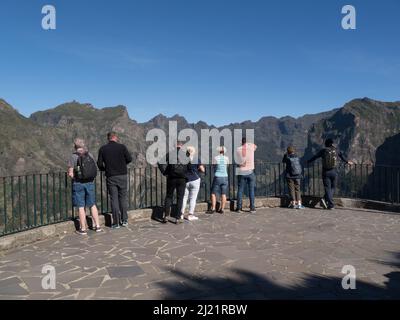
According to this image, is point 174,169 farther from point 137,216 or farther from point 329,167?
point 329,167

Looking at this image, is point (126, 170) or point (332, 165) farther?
point (332, 165)

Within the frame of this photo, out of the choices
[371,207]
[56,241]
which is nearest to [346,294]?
[56,241]

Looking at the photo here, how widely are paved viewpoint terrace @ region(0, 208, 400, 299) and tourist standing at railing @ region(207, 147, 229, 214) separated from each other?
134 centimetres

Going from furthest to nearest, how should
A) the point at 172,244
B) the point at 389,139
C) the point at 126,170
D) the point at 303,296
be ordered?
1. the point at 389,139
2. the point at 126,170
3. the point at 172,244
4. the point at 303,296

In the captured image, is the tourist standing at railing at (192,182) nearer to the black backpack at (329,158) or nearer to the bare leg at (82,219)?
the bare leg at (82,219)

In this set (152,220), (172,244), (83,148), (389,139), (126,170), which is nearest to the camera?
(172,244)

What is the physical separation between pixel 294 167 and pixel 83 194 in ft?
20.5

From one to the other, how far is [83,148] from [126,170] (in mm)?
1149

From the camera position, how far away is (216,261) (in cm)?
601

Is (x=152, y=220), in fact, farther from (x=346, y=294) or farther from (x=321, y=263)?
(x=346, y=294)

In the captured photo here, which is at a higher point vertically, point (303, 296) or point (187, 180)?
point (187, 180)

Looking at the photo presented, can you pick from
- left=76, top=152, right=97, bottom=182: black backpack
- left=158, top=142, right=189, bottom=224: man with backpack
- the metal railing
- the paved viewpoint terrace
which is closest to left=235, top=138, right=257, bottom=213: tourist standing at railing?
the metal railing

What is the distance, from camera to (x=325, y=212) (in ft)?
34.6

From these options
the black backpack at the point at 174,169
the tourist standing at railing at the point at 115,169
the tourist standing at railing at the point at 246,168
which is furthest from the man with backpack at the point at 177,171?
the tourist standing at railing at the point at 246,168
